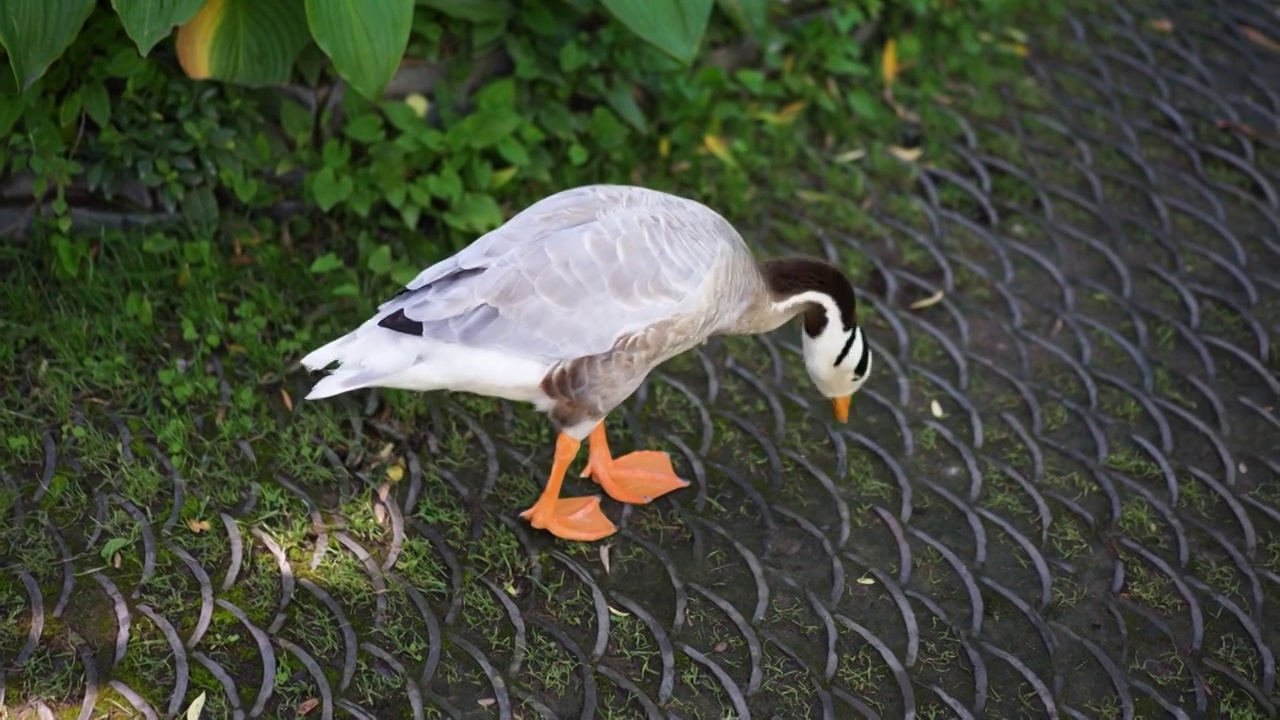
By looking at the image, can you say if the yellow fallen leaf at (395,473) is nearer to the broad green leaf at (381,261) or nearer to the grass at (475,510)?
the grass at (475,510)

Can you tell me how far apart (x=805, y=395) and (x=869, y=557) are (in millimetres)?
620

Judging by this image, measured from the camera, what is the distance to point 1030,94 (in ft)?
15.7

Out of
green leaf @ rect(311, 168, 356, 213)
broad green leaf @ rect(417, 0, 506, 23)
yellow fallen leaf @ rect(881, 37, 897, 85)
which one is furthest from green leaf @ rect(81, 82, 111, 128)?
yellow fallen leaf @ rect(881, 37, 897, 85)

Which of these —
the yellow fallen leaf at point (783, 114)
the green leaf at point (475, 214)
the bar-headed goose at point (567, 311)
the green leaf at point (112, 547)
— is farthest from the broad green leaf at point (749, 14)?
the green leaf at point (112, 547)

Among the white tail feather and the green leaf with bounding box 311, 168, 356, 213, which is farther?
the green leaf with bounding box 311, 168, 356, 213

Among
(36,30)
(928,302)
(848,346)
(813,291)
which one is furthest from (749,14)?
(36,30)

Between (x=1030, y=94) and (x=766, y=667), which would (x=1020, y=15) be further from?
(x=766, y=667)

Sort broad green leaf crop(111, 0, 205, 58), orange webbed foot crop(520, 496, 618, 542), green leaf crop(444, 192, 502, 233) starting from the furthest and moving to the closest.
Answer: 1. green leaf crop(444, 192, 502, 233)
2. orange webbed foot crop(520, 496, 618, 542)
3. broad green leaf crop(111, 0, 205, 58)

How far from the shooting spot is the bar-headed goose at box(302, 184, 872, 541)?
2.86 metres

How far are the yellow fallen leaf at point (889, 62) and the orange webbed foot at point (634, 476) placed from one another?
2.10m

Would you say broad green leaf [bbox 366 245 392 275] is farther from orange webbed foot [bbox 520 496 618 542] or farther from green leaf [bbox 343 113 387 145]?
orange webbed foot [bbox 520 496 618 542]

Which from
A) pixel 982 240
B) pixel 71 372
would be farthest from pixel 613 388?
pixel 982 240

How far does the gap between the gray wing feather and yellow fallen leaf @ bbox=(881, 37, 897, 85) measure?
2034 millimetres

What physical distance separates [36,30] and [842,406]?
2.30 meters
